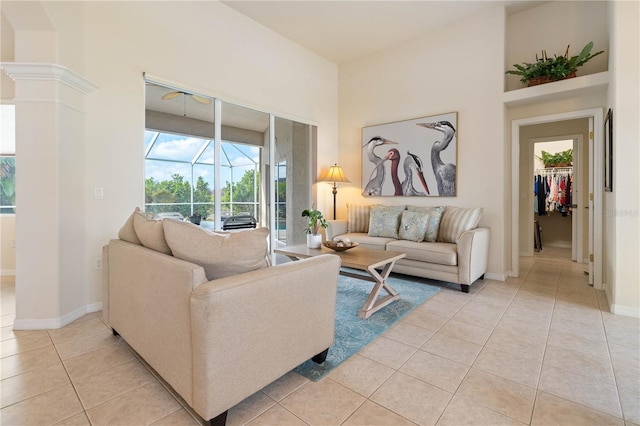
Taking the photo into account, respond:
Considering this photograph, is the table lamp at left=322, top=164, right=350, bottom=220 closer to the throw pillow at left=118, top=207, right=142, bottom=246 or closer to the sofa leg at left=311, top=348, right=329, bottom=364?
the throw pillow at left=118, top=207, right=142, bottom=246

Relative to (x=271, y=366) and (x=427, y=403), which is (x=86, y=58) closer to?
(x=271, y=366)

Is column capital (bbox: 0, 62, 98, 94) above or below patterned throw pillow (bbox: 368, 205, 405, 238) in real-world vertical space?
above

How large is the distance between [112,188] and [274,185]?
6.80ft

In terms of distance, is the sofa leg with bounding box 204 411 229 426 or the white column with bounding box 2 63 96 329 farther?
the white column with bounding box 2 63 96 329

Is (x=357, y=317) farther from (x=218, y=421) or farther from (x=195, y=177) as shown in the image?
(x=195, y=177)

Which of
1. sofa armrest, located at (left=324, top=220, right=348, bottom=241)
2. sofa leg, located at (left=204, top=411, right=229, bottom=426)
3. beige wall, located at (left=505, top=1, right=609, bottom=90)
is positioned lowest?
sofa leg, located at (left=204, top=411, right=229, bottom=426)

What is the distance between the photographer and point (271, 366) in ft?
4.83

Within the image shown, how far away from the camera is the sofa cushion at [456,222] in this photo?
3580 mm

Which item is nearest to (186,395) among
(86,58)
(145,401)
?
(145,401)

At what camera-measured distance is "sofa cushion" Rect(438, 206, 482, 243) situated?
3580mm

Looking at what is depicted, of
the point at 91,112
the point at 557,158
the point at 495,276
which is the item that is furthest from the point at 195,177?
the point at 557,158

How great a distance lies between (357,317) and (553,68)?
358cm

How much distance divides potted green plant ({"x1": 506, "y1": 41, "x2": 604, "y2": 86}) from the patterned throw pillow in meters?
2.17

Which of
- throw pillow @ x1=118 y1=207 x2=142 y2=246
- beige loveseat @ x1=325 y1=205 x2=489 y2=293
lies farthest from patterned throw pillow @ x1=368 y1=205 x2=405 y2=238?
throw pillow @ x1=118 y1=207 x2=142 y2=246
